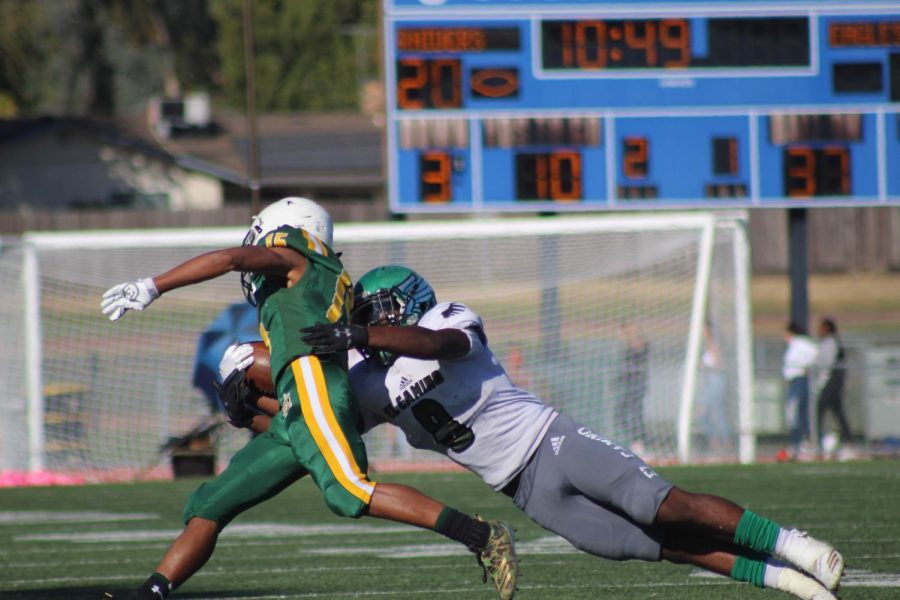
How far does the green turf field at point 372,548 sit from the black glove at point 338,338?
1565mm

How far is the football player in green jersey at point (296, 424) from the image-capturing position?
15.6 feet

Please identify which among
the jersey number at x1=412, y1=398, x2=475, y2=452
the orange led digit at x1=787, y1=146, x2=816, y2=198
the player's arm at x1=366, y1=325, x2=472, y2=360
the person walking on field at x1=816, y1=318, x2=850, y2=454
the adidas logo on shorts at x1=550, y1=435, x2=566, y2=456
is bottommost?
the person walking on field at x1=816, y1=318, x2=850, y2=454

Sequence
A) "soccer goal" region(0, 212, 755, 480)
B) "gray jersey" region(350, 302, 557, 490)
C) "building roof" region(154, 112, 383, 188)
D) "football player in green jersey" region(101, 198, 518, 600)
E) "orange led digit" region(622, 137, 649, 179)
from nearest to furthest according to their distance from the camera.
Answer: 1. "football player in green jersey" region(101, 198, 518, 600)
2. "gray jersey" region(350, 302, 557, 490)
3. "soccer goal" region(0, 212, 755, 480)
4. "orange led digit" region(622, 137, 649, 179)
5. "building roof" region(154, 112, 383, 188)

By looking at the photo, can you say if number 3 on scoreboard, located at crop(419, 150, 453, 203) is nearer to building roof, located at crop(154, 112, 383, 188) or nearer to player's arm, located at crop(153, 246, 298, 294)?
player's arm, located at crop(153, 246, 298, 294)

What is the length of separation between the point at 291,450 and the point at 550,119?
31.0 ft

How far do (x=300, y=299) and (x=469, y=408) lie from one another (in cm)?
70

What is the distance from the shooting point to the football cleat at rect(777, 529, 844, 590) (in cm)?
456

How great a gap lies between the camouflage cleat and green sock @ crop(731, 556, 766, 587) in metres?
0.74

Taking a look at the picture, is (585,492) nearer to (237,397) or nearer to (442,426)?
(442,426)

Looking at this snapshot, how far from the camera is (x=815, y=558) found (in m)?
4.59

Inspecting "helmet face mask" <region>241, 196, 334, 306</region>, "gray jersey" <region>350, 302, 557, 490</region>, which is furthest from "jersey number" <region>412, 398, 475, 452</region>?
"helmet face mask" <region>241, 196, 334, 306</region>

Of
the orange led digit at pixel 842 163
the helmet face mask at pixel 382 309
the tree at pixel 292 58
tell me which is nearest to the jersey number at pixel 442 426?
the helmet face mask at pixel 382 309

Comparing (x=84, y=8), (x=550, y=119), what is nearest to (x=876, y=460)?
(x=550, y=119)

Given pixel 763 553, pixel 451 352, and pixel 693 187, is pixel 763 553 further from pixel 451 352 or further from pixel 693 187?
pixel 693 187
